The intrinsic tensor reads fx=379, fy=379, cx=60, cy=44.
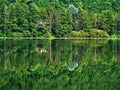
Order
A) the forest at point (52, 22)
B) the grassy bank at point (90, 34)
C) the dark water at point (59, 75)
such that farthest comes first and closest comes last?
the grassy bank at point (90, 34), the forest at point (52, 22), the dark water at point (59, 75)

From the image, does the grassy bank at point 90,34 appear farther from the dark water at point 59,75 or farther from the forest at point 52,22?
the dark water at point 59,75

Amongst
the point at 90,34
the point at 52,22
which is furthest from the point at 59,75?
the point at 52,22

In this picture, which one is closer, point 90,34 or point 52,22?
point 90,34

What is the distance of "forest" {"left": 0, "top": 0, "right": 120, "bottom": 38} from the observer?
257 ft

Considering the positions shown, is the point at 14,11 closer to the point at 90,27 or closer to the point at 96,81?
the point at 90,27

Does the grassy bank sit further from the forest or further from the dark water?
the dark water

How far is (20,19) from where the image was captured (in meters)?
79.4

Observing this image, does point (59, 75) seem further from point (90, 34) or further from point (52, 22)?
point (52, 22)

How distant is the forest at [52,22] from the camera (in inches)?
3083

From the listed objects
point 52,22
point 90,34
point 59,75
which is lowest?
point 90,34

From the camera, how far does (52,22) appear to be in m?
84.2

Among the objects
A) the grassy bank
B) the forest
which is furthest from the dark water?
the grassy bank

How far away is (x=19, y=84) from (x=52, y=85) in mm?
1356

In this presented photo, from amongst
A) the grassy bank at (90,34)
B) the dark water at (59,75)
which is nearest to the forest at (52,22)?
the grassy bank at (90,34)
